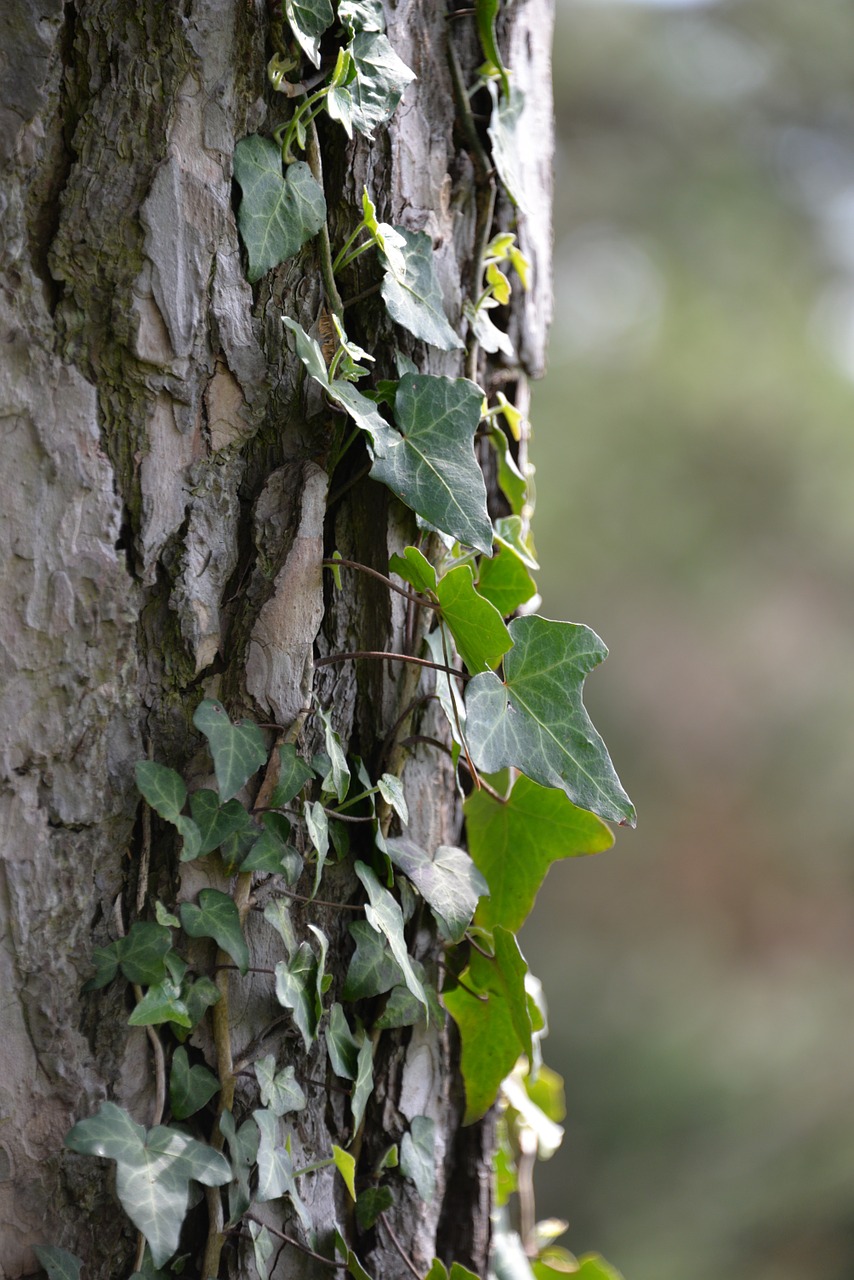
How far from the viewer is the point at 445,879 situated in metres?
0.47

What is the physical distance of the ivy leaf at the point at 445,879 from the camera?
453 millimetres

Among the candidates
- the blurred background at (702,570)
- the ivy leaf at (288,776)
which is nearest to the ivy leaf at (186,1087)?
the ivy leaf at (288,776)

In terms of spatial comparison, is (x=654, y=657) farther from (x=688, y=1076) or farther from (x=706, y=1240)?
(x=706, y=1240)

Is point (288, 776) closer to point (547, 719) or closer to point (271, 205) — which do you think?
point (547, 719)

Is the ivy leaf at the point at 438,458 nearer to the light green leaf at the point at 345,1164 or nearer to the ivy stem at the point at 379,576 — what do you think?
the ivy stem at the point at 379,576

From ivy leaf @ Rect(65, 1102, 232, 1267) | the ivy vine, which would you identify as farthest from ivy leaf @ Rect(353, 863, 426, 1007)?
ivy leaf @ Rect(65, 1102, 232, 1267)

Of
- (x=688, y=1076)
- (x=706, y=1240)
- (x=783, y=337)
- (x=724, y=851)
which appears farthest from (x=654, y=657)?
(x=706, y=1240)

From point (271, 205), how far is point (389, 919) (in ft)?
1.01

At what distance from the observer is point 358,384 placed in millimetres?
446

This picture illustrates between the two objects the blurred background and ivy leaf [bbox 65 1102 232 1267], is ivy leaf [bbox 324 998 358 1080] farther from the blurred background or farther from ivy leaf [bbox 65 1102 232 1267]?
the blurred background

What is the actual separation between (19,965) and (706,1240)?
109 inches

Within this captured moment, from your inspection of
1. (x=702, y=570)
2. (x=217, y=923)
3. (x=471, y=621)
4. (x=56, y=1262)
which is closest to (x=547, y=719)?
(x=471, y=621)

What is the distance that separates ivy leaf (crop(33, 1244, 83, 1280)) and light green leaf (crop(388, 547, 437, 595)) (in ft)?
0.97

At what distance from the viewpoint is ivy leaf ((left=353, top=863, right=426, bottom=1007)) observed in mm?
428
